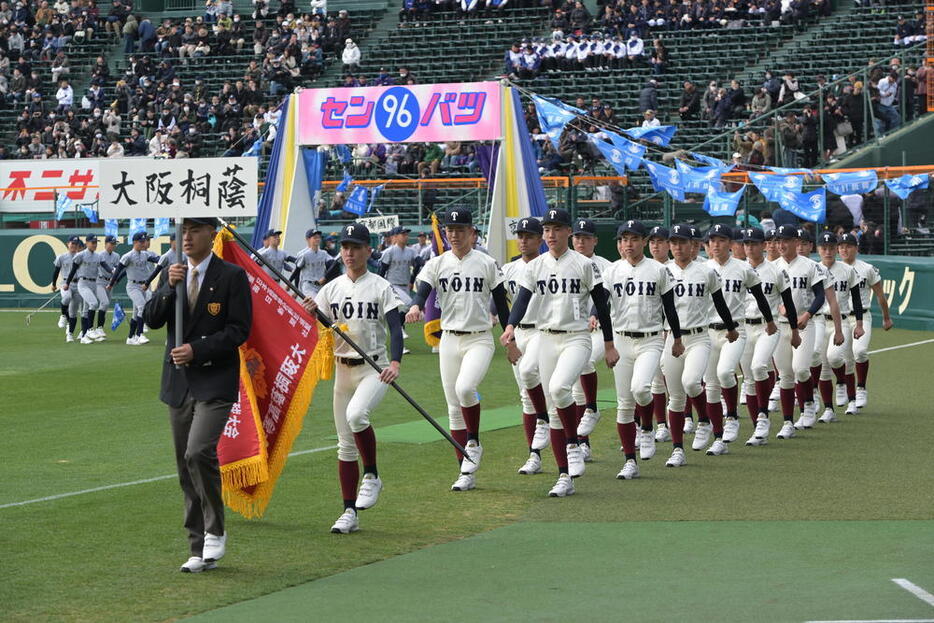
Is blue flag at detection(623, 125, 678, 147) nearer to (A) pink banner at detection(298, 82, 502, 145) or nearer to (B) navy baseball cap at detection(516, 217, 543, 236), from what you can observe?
(A) pink banner at detection(298, 82, 502, 145)

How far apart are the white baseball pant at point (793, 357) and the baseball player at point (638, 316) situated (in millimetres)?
2720

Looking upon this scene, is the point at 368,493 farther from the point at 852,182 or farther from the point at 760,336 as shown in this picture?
the point at 852,182

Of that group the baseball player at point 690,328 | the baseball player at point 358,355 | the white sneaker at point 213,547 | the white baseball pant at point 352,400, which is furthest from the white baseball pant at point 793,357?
the white sneaker at point 213,547

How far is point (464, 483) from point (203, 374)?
342 cm

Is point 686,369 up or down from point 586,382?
up

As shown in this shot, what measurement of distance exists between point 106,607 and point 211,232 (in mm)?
2517

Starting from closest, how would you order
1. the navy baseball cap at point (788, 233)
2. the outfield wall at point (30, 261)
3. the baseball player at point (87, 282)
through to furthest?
the navy baseball cap at point (788, 233) → the baseball player at point (87, 282) → the outfield wall at point (30, 261)

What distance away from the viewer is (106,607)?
24.2 feet

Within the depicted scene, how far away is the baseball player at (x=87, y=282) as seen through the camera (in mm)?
26656

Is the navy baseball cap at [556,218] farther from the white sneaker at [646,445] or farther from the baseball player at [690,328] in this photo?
the white sneaker at [646,445]

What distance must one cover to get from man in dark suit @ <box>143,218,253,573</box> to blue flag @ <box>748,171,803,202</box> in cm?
1892

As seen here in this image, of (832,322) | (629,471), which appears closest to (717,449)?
(629,471)

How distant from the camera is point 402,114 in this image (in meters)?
24.8

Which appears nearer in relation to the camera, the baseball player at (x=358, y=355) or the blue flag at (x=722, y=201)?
the baseball player at (x=358, y=355)
